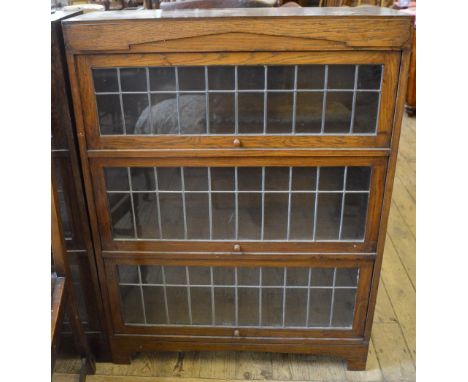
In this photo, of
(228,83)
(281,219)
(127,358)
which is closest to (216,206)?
(281,219)

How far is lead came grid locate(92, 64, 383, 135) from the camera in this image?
950 mm

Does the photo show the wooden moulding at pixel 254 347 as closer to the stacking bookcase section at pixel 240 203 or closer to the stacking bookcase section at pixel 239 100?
the stacking bookcase section at pixel 240 203

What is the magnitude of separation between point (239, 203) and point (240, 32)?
15.4 inches

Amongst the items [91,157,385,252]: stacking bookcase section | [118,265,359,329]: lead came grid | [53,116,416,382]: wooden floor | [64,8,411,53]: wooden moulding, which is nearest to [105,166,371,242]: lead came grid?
[91,157,385,252]: stacking bookcase section

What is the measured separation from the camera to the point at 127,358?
129 cm

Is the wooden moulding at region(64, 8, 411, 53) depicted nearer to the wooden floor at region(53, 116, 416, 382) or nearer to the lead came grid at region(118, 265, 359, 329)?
the lead came grid at region(118, 265, 359, 329)

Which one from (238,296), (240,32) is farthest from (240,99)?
(238,296)

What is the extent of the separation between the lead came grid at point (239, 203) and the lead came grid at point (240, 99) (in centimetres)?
10

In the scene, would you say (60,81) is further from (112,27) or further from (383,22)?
(383,22)

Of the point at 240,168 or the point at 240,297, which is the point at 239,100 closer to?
the point at 240,168

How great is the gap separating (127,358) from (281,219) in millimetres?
627

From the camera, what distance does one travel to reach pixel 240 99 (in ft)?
3.19
